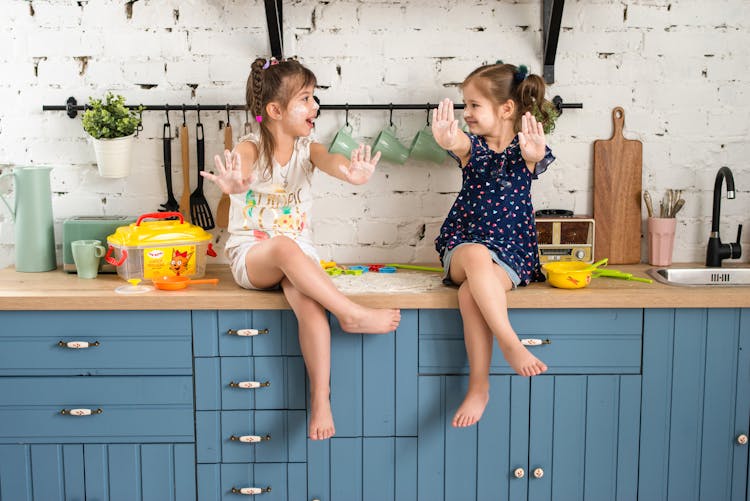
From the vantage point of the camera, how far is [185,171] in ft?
8.79

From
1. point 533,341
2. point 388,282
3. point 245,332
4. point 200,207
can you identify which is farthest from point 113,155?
A: point 533,341

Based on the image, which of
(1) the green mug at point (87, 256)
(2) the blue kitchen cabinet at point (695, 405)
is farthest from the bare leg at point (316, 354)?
(2) the blue kitchen cabinet at point (695, 405)

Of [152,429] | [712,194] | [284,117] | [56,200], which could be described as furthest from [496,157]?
[56,200]

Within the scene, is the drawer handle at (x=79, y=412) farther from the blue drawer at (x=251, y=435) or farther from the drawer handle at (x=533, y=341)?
the drawer handle at (x=533, y=341)

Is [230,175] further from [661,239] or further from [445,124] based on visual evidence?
[661,239]

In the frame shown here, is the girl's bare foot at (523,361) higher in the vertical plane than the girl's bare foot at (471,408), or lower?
higher

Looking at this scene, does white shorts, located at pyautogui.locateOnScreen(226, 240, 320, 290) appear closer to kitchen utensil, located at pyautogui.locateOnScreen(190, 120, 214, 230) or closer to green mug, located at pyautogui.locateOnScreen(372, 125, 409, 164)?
kitchen utensil, located at pyautogui.locateOnScreen(190, 120, 214, 230)

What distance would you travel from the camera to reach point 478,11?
2662mm

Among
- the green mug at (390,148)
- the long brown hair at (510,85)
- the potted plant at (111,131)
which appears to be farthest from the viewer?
the green mug at (390,148)

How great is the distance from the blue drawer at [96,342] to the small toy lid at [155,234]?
27cm

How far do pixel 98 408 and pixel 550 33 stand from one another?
1.83 m

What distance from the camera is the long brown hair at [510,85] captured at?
7.91 ft

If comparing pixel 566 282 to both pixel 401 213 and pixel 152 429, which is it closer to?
pixel 401 213

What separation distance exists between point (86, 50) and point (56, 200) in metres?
0.53
